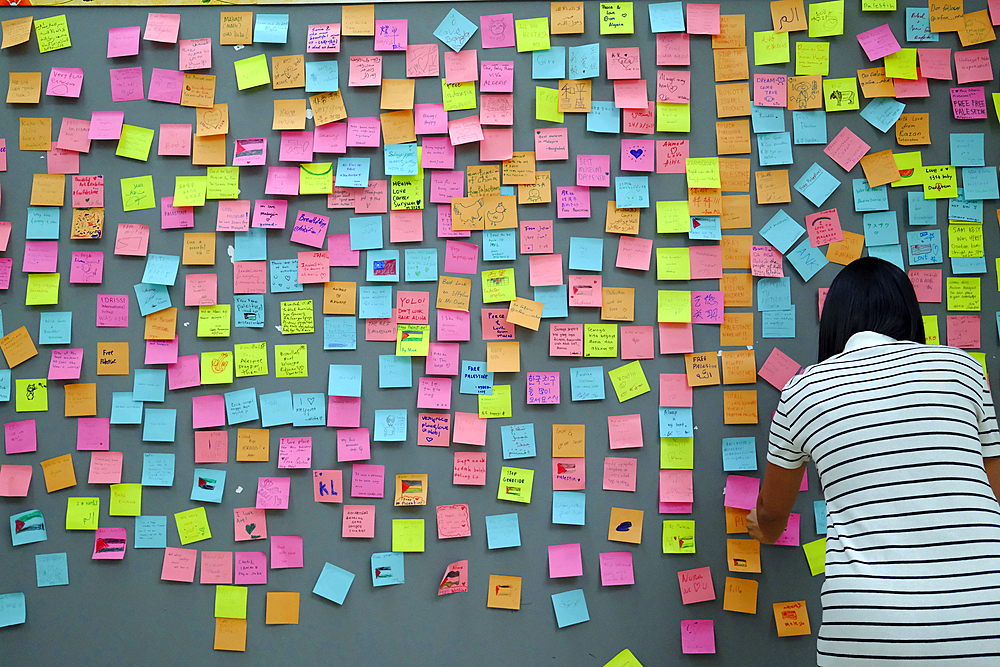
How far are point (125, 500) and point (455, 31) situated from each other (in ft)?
5.02

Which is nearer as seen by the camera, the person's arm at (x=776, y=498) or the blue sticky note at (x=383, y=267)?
the person's arm at (x=776, y=498)

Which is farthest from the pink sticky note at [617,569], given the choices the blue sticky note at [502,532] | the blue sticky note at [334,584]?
the blue sticky note at [334,584]

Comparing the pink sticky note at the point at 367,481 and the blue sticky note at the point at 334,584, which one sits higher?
the pink sticky note at the point at 367,481

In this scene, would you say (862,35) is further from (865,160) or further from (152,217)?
(152,217)

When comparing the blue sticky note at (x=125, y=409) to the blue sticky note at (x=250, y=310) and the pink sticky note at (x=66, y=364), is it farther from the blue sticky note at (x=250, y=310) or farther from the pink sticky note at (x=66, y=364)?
the blue sticky note at (x=250, y=310)

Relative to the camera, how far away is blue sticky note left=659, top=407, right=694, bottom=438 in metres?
1.69

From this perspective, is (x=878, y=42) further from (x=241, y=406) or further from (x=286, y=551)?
(x=286, y=551)

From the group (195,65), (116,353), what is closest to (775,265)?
(195,65)

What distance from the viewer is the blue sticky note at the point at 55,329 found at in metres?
1.73

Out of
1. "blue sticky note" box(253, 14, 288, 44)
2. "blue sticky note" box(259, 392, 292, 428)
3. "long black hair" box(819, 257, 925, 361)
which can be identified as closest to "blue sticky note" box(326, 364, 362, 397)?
"blue sticky note" box(259, 392, 292, 428)

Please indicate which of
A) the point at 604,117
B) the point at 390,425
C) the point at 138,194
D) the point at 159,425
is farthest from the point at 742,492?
the point at 138,194

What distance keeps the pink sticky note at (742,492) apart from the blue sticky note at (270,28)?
1676 millimetres

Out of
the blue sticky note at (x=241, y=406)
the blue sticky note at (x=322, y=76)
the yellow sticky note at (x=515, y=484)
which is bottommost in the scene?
the yellow sticky note at (x=515, y=484)

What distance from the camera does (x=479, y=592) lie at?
167 cm
